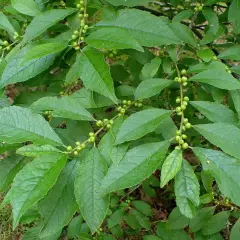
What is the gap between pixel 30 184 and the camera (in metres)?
1.01

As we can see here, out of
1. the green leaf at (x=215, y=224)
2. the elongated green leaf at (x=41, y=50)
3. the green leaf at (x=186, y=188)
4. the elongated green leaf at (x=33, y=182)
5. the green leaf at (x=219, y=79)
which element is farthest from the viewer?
the green leaf at (x=215, y=224)

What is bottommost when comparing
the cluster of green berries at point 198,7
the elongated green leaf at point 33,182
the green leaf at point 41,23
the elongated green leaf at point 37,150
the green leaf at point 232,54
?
the green leaf at point 232,54

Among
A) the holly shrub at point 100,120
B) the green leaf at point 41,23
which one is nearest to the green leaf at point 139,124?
the holly shrub at point 100,120

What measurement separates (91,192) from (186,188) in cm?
27

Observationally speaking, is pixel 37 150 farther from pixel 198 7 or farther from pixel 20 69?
pixel 198 7

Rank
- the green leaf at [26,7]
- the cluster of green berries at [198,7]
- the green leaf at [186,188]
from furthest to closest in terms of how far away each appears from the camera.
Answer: the cluster of green berries at [198,7] → the green leaf at [26,7] → the green leaf at [186,188]

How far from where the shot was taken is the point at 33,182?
1019mm

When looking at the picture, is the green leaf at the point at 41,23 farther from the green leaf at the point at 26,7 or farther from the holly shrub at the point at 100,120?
the green leaf at the point at 26,7

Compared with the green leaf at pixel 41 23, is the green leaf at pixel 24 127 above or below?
below

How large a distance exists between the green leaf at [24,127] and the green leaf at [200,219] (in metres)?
1.03

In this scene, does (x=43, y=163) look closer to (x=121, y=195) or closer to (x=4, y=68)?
(x=4, y=68)

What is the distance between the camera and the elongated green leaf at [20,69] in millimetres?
1332

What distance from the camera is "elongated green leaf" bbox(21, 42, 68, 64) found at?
3.99 feet

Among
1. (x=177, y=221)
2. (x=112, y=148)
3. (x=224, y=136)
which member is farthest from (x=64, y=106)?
(x=177, y=221)
